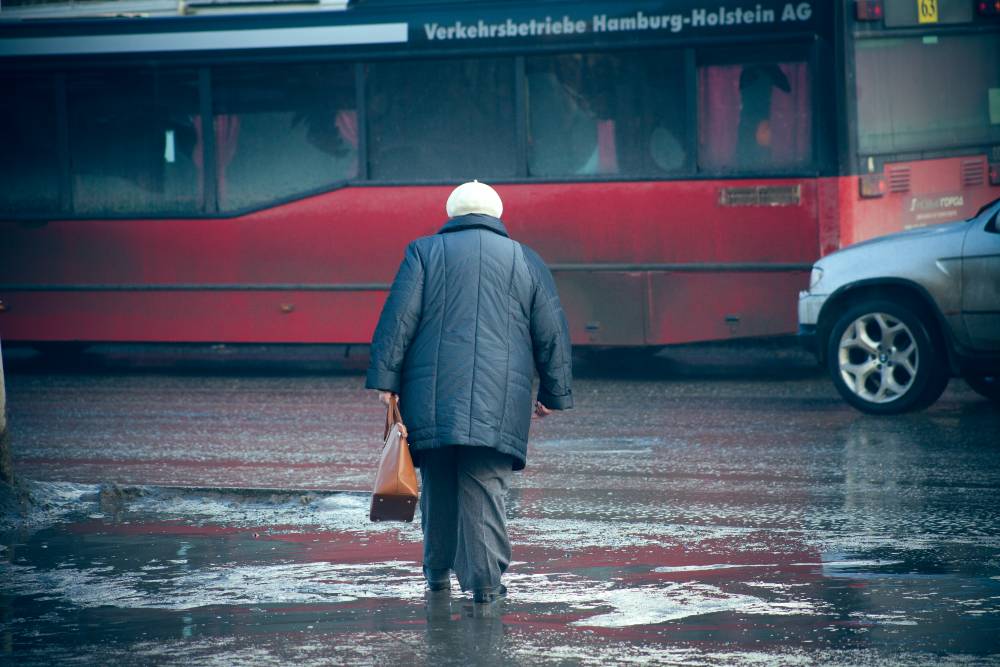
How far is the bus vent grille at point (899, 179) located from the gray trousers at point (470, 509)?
7.85 m

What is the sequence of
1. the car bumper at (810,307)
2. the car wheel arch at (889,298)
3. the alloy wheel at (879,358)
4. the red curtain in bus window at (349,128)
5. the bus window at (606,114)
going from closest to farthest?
1. the car wheel arch at (889,298)
2. the alloy wheel at (879,358)
3. the car bumper at (810,307)
4. the bus window at (606,114)
5. the red curtain in bus window at (349,128)

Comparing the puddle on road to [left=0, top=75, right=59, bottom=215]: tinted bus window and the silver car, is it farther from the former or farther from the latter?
[left=0, top=75, right=59, bottom=215]: tinted bus window

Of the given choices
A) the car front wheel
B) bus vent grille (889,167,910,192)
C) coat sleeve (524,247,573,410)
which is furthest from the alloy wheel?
coat sleeve (524,247,573,410)

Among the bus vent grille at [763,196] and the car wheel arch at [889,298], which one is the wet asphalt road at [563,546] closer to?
the car wheel arch at [889,298]

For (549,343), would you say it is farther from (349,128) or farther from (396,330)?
(349,128)

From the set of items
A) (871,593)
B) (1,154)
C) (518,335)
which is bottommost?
(871,593)

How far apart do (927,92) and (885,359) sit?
3048 mm

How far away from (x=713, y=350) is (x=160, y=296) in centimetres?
544

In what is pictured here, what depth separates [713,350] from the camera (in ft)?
53.6

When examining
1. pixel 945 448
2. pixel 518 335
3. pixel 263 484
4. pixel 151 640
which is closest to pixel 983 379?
pixel 945 448

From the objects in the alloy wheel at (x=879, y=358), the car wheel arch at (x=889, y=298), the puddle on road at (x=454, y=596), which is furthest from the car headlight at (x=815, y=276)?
the puddle on road at (x=454, y=596)

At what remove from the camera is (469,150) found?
13.9 meters

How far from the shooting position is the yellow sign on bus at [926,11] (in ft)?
43.2

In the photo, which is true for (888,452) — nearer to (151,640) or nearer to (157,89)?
(151,640)
